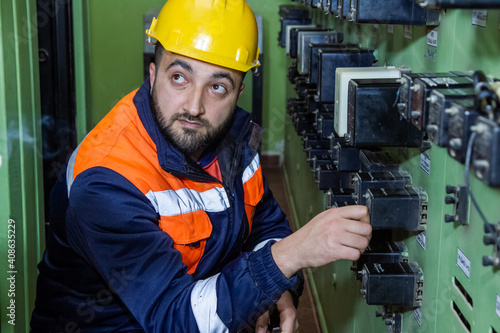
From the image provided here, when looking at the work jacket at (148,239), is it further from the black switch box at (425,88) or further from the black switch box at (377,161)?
the black switch box at (425,88)

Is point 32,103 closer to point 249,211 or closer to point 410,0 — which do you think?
point 249,211

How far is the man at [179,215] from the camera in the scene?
149cm

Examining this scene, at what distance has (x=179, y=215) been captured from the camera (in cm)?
167

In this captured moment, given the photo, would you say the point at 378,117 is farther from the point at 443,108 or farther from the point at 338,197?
the point at 338,197

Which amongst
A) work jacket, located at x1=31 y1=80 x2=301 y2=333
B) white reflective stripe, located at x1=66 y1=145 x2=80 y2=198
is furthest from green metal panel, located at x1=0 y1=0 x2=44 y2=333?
white reflective stripe, located at x1=66 y1=145 x2=80 y2=198

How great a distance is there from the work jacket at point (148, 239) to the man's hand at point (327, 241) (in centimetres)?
4

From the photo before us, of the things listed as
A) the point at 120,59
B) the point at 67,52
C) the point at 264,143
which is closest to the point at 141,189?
the point at 67,52

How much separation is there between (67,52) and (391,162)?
249cm

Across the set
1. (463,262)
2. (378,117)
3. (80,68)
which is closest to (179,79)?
(378,117)

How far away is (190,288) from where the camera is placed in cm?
152

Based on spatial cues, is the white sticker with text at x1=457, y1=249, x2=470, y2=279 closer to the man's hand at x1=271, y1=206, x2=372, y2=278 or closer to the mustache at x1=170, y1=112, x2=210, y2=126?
the man's hand at x1=271, y1=206, x2=372, y2=278

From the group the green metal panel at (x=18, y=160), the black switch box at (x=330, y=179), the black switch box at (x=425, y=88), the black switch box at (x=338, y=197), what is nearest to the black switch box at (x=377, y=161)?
the black switch box at (x=338, y=197)

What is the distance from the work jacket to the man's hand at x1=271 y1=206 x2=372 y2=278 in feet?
0.13

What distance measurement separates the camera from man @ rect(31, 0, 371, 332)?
4.90 feet
